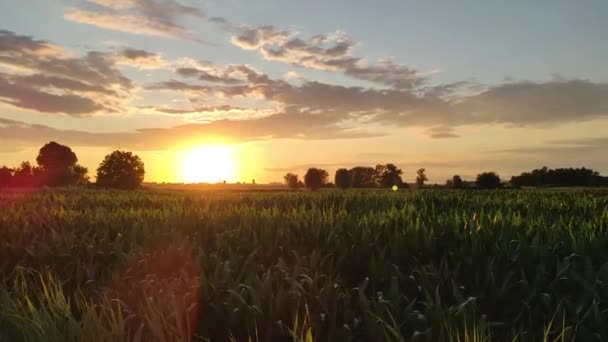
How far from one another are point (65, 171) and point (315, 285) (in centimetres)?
11200

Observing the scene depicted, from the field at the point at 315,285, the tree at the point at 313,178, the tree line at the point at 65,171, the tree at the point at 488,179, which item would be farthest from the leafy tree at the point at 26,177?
the field at the point at 315,285

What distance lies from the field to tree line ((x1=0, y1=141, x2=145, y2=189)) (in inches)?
3480

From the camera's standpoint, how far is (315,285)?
192 inches

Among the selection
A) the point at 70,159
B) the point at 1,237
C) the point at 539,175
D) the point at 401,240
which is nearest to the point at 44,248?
the point at 1,237

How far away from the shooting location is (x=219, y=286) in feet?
16.6

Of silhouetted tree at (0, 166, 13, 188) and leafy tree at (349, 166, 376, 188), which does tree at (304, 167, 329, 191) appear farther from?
silhouetted tree at (0, 166, 13, 188)

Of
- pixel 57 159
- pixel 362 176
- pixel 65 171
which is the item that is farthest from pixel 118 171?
pixel 362 176

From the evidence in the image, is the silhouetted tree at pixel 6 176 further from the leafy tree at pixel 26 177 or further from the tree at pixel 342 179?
the tree at pixel 342 179

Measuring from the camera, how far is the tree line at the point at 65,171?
9538cm

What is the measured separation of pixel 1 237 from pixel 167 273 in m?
4.74

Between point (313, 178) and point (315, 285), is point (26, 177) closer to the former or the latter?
point (313, 178)

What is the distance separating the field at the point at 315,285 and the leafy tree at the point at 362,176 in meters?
114

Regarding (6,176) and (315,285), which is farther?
(6,176)

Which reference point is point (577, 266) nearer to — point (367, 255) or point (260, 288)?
point (367, 255)
